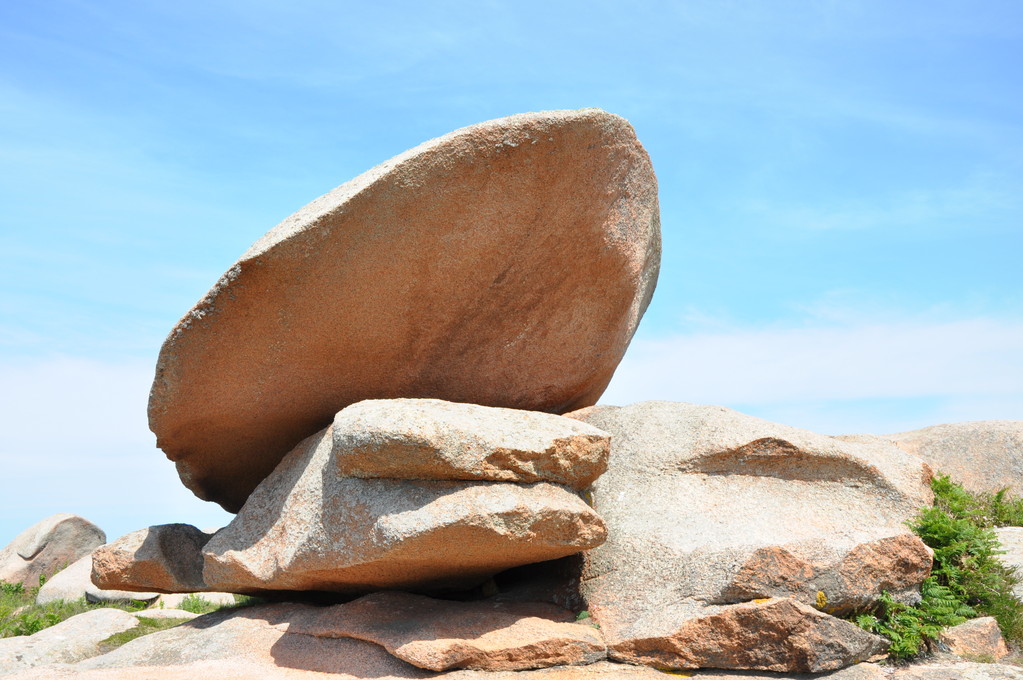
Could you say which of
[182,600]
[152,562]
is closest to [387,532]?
[152,562]

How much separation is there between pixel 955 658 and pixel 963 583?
2.50ft

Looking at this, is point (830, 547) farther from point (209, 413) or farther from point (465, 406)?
point (209, 413)

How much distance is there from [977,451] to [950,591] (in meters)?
4.04

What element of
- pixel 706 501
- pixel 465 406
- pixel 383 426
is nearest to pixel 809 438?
pixel 706 501

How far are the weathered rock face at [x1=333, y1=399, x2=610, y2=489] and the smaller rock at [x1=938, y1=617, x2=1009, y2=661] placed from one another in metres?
2.89

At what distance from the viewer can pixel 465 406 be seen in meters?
6.77

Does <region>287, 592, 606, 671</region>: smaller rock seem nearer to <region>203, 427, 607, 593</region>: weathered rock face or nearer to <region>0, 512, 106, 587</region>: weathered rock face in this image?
<region>203, 427, 607, 593</region>: weathered rock face

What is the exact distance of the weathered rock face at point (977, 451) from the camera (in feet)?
32.4

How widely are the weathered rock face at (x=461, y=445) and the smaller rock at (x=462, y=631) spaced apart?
106 centimetres

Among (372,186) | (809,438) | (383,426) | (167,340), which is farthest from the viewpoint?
(809,438)

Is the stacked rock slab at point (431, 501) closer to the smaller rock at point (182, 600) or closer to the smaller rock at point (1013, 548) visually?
the smaller rock at point (1013, 548)

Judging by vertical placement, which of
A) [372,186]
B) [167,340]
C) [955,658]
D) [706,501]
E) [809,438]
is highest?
[372,186]

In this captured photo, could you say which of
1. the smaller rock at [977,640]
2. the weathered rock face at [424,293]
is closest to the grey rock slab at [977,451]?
the smaller rock at [977,640]

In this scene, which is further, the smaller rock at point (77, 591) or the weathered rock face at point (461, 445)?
the smaller rock at point (77, 591)
